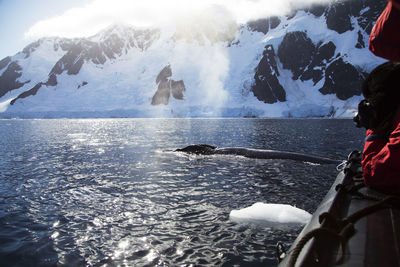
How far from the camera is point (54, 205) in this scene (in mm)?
10352

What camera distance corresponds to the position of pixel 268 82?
559 feet

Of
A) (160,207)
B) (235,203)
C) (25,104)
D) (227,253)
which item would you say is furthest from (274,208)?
Answer: (25,104)

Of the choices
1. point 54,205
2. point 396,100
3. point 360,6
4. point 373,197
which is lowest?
point 54,205

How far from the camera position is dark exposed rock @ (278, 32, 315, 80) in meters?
179

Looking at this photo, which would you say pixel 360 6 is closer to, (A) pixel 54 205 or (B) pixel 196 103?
(B) pixel 196 103

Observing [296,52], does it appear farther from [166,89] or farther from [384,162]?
[384,162]

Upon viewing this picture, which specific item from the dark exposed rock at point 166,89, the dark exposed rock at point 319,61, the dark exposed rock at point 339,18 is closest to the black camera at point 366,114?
the dark exposed rock at point 166,89

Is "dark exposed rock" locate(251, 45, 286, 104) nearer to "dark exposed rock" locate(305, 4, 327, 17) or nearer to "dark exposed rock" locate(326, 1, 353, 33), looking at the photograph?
"dark exposed rock" locate(326, 1, 353, 33)

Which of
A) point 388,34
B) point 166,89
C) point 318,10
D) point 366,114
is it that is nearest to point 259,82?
point 166,89

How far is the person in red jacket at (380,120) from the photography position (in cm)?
482

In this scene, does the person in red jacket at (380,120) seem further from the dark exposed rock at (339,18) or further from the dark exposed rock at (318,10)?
the dark exposed rock at (318,10)

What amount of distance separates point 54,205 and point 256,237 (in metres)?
7.12

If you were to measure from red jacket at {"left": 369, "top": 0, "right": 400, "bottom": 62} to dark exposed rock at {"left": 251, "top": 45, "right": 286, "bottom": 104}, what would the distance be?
165m

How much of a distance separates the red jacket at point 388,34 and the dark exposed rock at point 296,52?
189m
